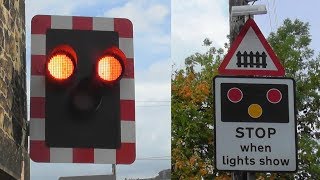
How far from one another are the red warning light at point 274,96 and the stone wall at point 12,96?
1.69 meters

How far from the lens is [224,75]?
4.71 m

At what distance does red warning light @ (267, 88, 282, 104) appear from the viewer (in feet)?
14.8

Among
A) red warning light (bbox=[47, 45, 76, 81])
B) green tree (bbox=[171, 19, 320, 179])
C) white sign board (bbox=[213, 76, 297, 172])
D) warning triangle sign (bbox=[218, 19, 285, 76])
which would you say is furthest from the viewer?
green tree (bbox=[171, 19, 320, 179])

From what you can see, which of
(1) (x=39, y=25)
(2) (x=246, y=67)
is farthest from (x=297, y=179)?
(1) (x=39, y=25)

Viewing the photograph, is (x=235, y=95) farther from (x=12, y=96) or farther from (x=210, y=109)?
(x=210, y=109)

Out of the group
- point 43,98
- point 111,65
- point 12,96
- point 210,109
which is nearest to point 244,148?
point 111,65

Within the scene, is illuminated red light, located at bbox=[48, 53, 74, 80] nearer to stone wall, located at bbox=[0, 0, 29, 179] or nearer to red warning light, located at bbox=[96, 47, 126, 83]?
red warning light, located at bbox=[96, 47, 126, 83]

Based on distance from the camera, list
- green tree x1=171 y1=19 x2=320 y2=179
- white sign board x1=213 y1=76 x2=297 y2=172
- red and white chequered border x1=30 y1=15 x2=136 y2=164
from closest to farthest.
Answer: red and white chequered border x1=30 y1=15 x2=136 y2=164 → white sign board x1=213 y1=76 x2=297 y2=172 → green tree x1=171 y1=19 x2=320 y2=179

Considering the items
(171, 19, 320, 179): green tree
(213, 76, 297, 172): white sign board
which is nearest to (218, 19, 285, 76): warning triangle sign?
(213, 76, 297, 172): white sign board

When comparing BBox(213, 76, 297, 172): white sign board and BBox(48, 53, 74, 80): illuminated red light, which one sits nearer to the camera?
BBox(48, 53, 74, 80): illuminated red light

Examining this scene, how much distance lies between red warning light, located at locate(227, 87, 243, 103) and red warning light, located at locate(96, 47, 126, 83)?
1006 mm

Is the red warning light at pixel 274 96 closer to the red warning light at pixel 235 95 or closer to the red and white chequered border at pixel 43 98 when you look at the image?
the red warning light at pixel 235 95

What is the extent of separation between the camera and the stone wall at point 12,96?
15.4 ft

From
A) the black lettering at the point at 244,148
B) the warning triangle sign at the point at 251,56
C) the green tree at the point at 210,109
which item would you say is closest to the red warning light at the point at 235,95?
the black lettering at the point at 244,148
